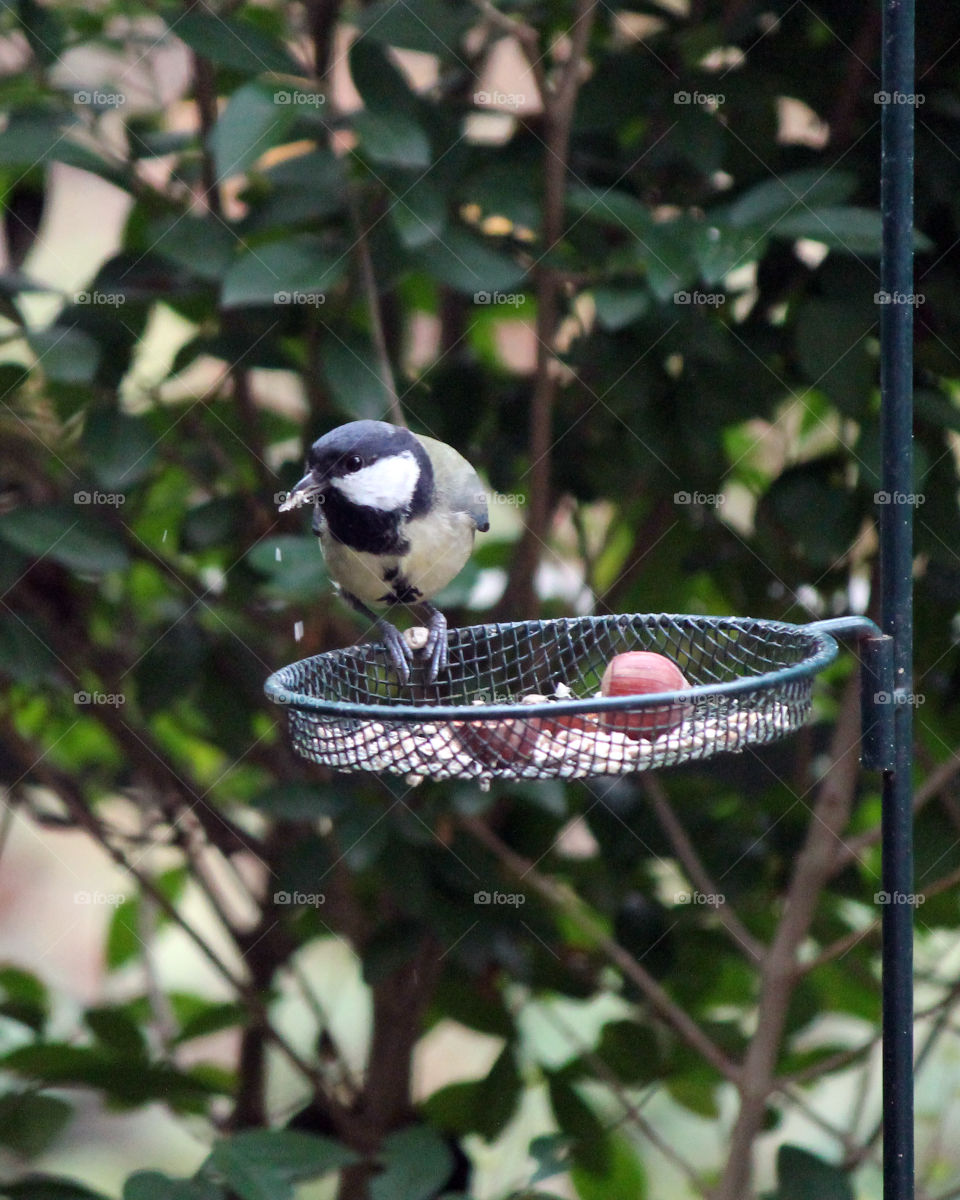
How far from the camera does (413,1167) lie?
5.32 ft

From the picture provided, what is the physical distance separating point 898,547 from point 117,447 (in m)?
1.09

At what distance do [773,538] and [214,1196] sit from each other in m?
1.14

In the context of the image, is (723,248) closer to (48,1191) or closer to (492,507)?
(492,507)

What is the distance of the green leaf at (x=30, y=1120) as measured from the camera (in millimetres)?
1911

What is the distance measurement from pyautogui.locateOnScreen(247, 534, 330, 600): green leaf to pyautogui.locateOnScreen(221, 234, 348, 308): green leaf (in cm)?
29

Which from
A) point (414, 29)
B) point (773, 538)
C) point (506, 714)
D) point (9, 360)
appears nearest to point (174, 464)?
point (9, 360)

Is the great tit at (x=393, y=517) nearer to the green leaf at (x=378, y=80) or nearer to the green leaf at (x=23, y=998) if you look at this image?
the green leaf at (x=378, y=80)

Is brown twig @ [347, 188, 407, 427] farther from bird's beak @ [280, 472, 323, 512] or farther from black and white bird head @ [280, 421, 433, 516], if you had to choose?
bird's beak @ [280, 472, 323, 512]

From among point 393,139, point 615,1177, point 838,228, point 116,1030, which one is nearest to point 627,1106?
point 615,1177

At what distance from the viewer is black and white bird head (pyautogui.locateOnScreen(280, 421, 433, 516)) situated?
52.0 inches

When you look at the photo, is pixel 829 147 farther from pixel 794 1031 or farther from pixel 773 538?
pixel 794 1031

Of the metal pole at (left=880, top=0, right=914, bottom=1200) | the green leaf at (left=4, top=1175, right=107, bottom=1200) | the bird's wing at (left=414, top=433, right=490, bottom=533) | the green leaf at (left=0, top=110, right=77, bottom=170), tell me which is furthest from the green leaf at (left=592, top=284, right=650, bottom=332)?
the green leaf at (left=4, top=1175, right=107, bottom=1200)

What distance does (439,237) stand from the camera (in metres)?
1.59

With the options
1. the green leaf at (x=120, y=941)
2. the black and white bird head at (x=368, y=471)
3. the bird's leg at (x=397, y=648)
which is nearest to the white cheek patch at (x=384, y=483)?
the black and white bird head at (x=368, y=471)
